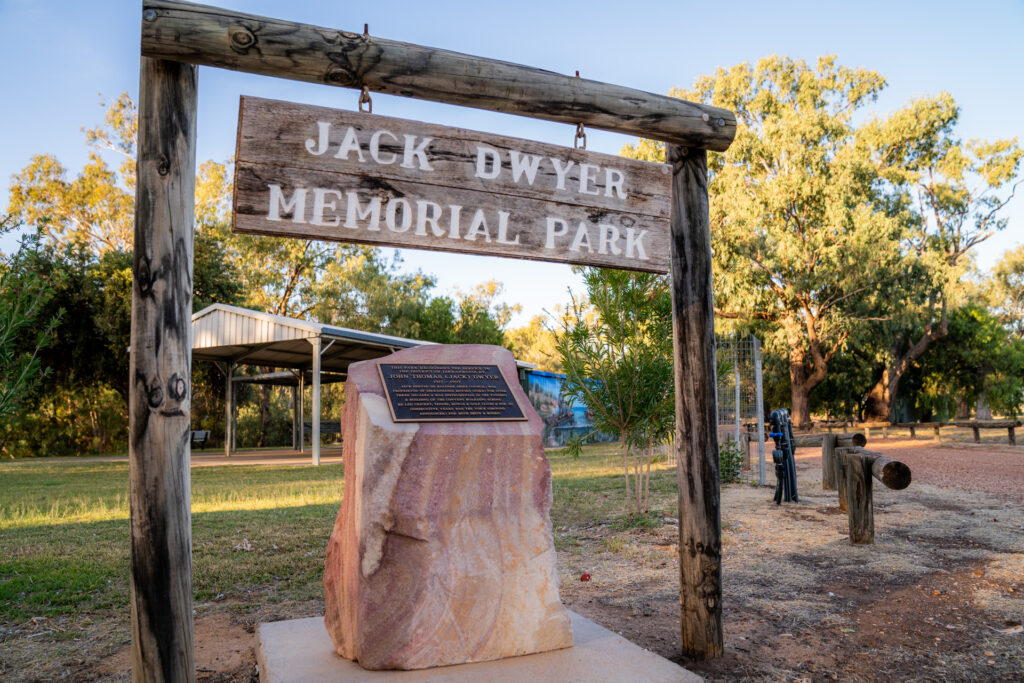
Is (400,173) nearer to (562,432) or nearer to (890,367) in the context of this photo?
(562,432)

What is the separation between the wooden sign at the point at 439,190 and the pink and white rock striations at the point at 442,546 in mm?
1007

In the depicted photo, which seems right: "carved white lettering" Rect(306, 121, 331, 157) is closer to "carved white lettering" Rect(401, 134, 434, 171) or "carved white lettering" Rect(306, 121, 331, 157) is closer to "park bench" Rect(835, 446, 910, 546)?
"carved white lettering" Rect(401, 134, 434, 171)

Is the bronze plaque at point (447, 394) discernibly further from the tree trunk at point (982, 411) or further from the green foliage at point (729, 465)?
the tree trunk at point (982, 411)

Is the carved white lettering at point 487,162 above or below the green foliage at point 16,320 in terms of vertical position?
above

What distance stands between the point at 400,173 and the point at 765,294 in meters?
24.0

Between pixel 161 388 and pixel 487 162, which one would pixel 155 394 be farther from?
pixel 487 162

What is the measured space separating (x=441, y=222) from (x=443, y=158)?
0.32 m

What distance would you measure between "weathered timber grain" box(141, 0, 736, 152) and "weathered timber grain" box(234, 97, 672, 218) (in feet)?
0.54

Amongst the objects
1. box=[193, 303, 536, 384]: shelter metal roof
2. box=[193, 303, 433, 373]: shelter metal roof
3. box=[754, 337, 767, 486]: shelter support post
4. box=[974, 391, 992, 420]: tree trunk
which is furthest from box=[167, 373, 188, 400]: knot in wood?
box=[974, 391, 992, 420]: tree trunk

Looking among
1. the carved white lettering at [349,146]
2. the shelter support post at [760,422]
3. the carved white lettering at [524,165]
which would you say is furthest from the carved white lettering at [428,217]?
the shelter support post at [760,422]

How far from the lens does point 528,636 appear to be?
3605 mm

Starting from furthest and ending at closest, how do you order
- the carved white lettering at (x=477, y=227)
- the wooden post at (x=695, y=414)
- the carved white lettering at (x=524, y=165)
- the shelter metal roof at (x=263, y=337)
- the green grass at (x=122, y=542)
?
1. the shelter metal roof at (x=263, y=337)
2. the green grass at (x=122, y=542)
3. the wooden post at (x=695, y=414)
4. the carved white lettering at (x=524, y=165)
5. the carved white lettering at (x=477, y=227)

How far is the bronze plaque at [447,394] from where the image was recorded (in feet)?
12.0

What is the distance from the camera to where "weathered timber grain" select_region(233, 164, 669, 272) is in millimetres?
2967
